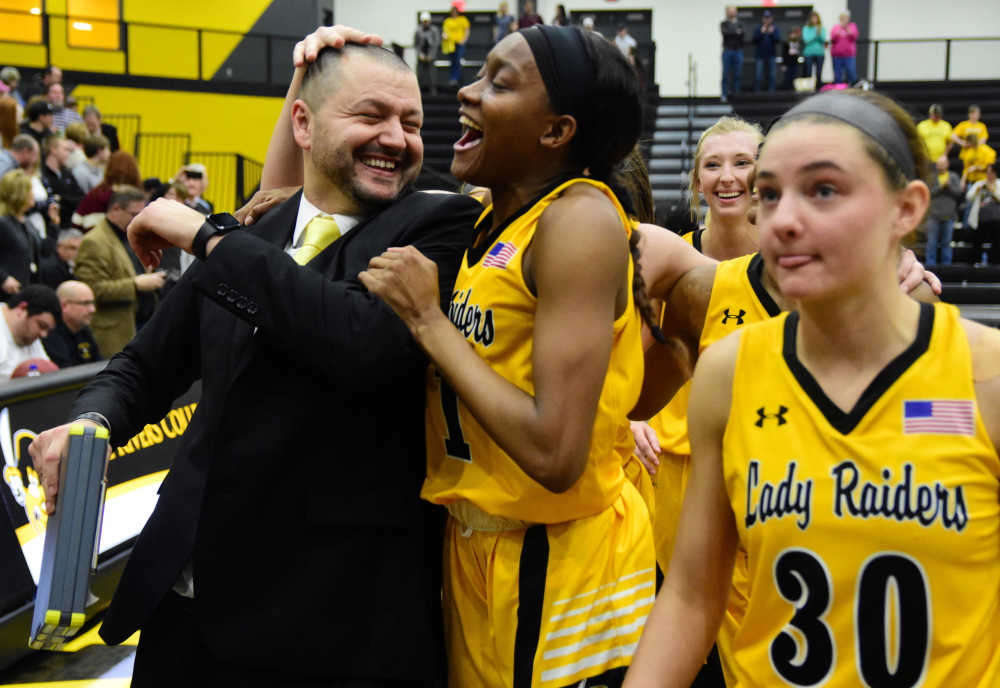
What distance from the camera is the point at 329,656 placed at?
6.82 feet

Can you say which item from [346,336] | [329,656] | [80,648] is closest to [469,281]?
[346,336]

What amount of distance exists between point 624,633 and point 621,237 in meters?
0.79

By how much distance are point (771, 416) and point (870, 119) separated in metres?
0.46

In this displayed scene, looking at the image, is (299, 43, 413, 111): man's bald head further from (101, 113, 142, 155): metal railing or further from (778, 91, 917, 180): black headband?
(101, 113, 142, 155): metal railing

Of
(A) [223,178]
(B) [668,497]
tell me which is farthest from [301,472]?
(A) [223,178]

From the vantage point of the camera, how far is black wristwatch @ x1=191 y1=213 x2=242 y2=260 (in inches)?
85.1

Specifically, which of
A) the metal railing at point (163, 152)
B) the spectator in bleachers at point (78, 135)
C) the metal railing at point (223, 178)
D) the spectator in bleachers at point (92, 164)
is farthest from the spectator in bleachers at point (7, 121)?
the metal railing at point (163, 152)

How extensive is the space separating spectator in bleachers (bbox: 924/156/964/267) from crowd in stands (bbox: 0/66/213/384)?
9.98 m

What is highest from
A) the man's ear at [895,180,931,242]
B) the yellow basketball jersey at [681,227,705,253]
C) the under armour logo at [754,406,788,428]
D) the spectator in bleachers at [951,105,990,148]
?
the spectator in bleachers at [951,105,990,148]

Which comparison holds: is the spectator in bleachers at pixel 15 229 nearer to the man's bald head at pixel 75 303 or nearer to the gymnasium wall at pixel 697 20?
the man's bald head at pixel 75 303

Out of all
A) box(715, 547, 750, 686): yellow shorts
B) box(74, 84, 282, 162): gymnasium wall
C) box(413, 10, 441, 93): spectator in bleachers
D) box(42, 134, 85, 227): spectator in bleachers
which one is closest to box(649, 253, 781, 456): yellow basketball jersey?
box(715, 547, 750, 686): yellow shorts

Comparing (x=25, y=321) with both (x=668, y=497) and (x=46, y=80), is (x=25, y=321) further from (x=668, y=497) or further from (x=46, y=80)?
(x=46, y=80)

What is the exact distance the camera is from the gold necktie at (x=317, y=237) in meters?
2.33

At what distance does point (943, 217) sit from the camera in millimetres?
15414
